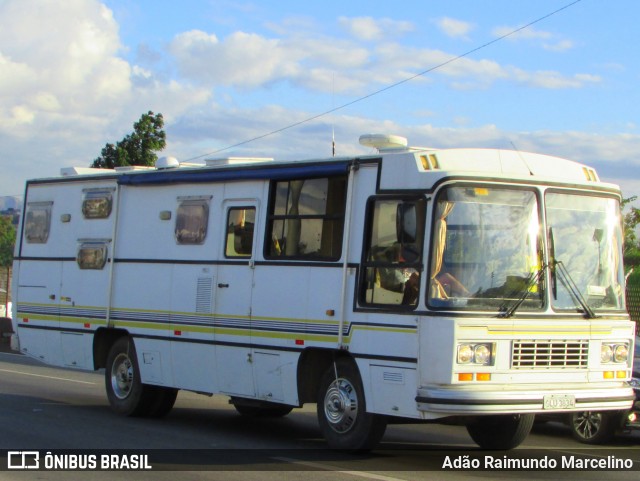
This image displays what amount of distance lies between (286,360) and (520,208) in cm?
325

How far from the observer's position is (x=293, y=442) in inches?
479

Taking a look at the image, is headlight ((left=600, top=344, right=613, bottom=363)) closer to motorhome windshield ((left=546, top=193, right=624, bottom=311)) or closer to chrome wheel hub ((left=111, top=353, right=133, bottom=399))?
motorhome windshield ((left=546, top=193, right=624, bottom=311))

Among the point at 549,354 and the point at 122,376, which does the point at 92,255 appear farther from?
the point at 549,354

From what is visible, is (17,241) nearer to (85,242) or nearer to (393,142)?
(85,242)

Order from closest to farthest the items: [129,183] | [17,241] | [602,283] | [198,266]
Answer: [602,283], [198,266], [129,183], [17,241]

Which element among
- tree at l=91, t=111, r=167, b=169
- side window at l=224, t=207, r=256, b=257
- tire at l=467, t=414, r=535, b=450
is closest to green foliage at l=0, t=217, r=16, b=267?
tree at l=91, t=111, r=167, b=169

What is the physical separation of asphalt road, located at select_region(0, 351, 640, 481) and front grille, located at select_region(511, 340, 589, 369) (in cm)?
111

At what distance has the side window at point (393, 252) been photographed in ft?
33.7

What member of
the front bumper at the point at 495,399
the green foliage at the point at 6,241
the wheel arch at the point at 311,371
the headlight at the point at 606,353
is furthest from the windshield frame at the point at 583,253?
the green foliage at the point at 6,241

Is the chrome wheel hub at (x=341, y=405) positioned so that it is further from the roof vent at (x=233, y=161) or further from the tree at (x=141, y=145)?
the tree at (x=141, y=145)

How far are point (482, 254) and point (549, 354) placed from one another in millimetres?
1252

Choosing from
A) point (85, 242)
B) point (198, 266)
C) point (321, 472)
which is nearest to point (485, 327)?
point (321, 472)

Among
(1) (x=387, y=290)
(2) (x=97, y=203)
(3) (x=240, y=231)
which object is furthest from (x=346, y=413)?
(2) (x=97, y=203)

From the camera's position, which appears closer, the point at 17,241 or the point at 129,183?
the point at 129,183
